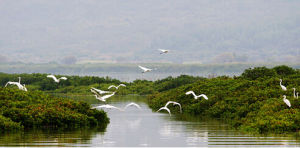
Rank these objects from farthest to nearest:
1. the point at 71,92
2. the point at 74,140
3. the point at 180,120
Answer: the point at 71,92, the point at 180,120, the point at 74,140

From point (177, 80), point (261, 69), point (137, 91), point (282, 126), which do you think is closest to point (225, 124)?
point (282, 126)

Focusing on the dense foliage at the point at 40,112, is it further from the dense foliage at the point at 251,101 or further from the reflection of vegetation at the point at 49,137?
the dense foliage at the point at 251,101

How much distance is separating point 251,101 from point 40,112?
13.9 m

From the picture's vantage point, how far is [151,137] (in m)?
29.4

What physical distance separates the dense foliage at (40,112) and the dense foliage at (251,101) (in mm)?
8114

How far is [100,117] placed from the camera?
36562mm

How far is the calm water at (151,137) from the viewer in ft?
85.1

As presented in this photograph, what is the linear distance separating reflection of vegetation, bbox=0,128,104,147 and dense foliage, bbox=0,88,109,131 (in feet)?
3.11

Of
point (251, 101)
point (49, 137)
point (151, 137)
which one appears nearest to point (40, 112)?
point (49, 137)

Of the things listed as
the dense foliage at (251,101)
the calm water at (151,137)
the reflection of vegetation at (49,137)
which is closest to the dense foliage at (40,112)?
the reflection of vegetation at (49,137)

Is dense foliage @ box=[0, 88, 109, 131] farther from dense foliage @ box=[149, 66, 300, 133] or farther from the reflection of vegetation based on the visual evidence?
dense foliage @ box=[149, 66, 300, 133]

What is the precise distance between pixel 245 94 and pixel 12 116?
1677 centimetres

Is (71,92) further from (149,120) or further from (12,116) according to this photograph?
(12,116)

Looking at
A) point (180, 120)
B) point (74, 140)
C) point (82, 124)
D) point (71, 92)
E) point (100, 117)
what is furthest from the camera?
point (71, 92)
